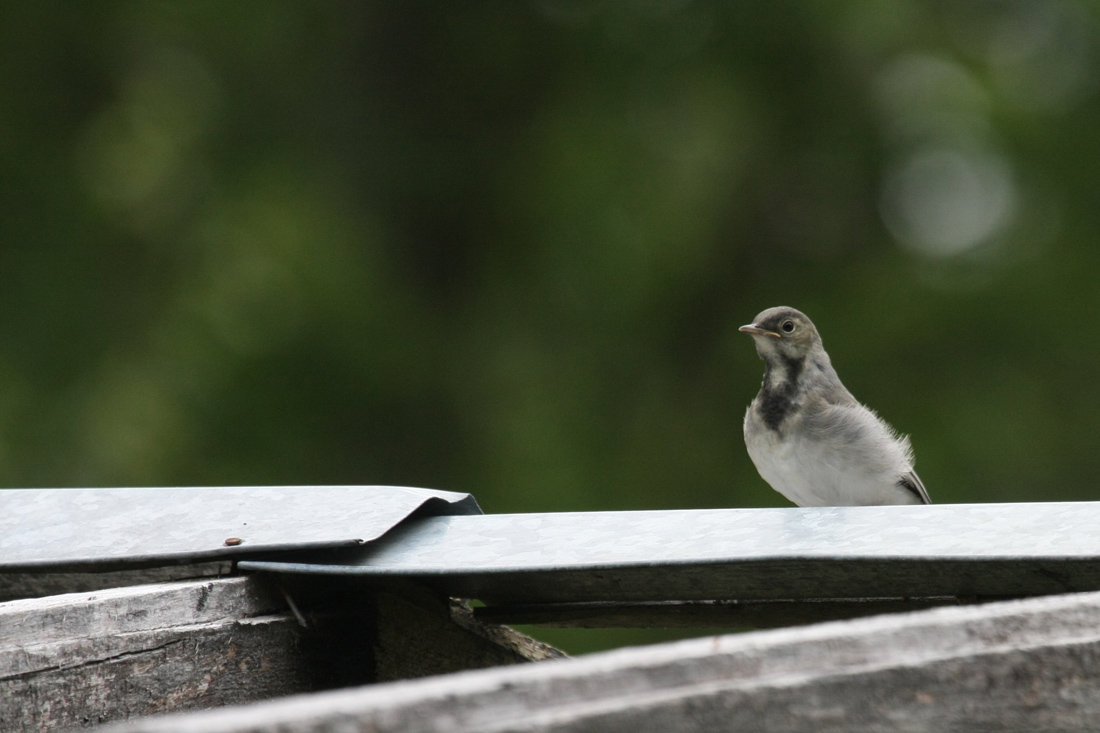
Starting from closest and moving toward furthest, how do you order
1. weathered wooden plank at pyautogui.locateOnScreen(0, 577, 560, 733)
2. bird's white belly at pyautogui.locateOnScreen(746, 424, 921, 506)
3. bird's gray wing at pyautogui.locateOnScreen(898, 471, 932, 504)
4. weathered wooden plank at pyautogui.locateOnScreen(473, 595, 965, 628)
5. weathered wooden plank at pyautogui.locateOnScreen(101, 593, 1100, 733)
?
weathered wooden plank at pyautogui.locateOnScreen(101, 593, 1100, 733)
weathered wooden plank at pyautogui.locateOnScreen(0, 577, 560, 733)
weathered wooden plank at pyautogui.locateOnScreen(473, 595, 965, 628)
bird's white belly at pyautogui.locateOnScreen(746, 424, 921, 506)
bird's gray wing at pyautogui.locateOnScreen(898, 471, 932, 504)

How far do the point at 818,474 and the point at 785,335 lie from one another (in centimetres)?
54

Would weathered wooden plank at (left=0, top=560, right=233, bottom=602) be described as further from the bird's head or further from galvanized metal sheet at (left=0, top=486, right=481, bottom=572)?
the bird's head

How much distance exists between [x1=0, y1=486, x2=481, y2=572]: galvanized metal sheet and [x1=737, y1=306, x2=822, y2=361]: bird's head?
2079 millimetres

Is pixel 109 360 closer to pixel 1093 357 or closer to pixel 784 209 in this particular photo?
pixel 784 209

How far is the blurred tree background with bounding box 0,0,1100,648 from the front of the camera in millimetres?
8945

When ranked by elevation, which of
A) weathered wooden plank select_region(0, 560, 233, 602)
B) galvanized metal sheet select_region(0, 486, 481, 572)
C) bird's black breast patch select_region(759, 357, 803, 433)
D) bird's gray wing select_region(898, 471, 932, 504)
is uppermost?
galvanized metal sheet select_region(0, 486, 481, 572)

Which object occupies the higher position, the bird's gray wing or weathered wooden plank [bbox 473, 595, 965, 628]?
weathered wooden plank [bbox 473, 595, 965, 628]

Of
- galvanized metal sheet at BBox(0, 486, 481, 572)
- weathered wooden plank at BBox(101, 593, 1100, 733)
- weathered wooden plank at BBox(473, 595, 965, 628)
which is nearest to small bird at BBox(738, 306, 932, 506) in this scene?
weathered wooden plank at BBox(473, 595, 965, 628)

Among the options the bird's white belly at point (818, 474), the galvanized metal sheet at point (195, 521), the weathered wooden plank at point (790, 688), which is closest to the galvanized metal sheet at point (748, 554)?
the galvanized metal sheet at point (195, 521)

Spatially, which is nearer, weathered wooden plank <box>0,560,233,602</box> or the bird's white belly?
weathered wooden plank <box>0,560,233,602</box>

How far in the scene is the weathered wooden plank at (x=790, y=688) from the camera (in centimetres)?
101

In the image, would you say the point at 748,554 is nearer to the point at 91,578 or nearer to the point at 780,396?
the point at 91,578

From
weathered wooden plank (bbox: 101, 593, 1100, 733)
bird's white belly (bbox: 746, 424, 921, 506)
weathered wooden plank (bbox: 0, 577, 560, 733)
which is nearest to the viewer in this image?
weathered wooden plank (bbox: 101, 593, 1100, 733)

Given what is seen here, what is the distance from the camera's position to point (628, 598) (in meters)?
2.43
